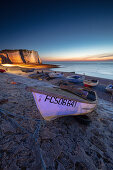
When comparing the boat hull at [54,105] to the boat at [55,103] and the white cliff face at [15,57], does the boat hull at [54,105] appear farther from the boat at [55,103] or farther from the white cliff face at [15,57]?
the white cliff face at [15,57]

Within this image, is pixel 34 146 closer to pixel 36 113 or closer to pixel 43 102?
pixel 43 102

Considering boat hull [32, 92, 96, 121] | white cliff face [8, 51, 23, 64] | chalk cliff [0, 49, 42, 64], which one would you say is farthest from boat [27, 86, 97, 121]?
white cliff face [8, 51, 23, 64]

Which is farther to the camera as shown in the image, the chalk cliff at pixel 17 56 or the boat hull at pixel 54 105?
the chalk cliff at pixel 17 56

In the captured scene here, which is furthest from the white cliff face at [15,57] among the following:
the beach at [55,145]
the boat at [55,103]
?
the boat at [55,103]

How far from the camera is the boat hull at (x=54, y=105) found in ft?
11.0

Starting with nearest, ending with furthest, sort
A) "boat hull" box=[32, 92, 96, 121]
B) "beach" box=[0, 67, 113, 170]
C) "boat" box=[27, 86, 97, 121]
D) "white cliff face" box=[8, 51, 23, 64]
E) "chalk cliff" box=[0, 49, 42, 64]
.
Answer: "beach" box=[0, 67, 113, 170]
"boat" box=[27, 86, 97, 121]
"boat hull" box=[32, 92, 96, 121]
"chalk cliff" box=[0, 49, 42, 64]
"white cliff face" box=[8, 51, 23, 64]

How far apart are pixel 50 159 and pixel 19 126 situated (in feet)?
6.11

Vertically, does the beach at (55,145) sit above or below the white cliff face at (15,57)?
below

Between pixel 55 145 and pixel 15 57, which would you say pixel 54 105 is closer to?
pixel 55 145

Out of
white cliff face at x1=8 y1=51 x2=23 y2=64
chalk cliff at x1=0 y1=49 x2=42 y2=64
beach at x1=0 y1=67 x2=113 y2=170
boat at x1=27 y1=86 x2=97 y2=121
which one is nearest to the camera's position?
beach at x1=0 y1=67 x2=113 y2=170

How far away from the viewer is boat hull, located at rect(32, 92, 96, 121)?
132 inches

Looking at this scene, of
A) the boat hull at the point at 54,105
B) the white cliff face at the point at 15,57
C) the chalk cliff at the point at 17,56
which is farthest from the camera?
the white cliff face at the point at 15,57

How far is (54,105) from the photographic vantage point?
11.6 ft

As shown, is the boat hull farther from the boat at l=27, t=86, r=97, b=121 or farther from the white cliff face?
the white cliff face
